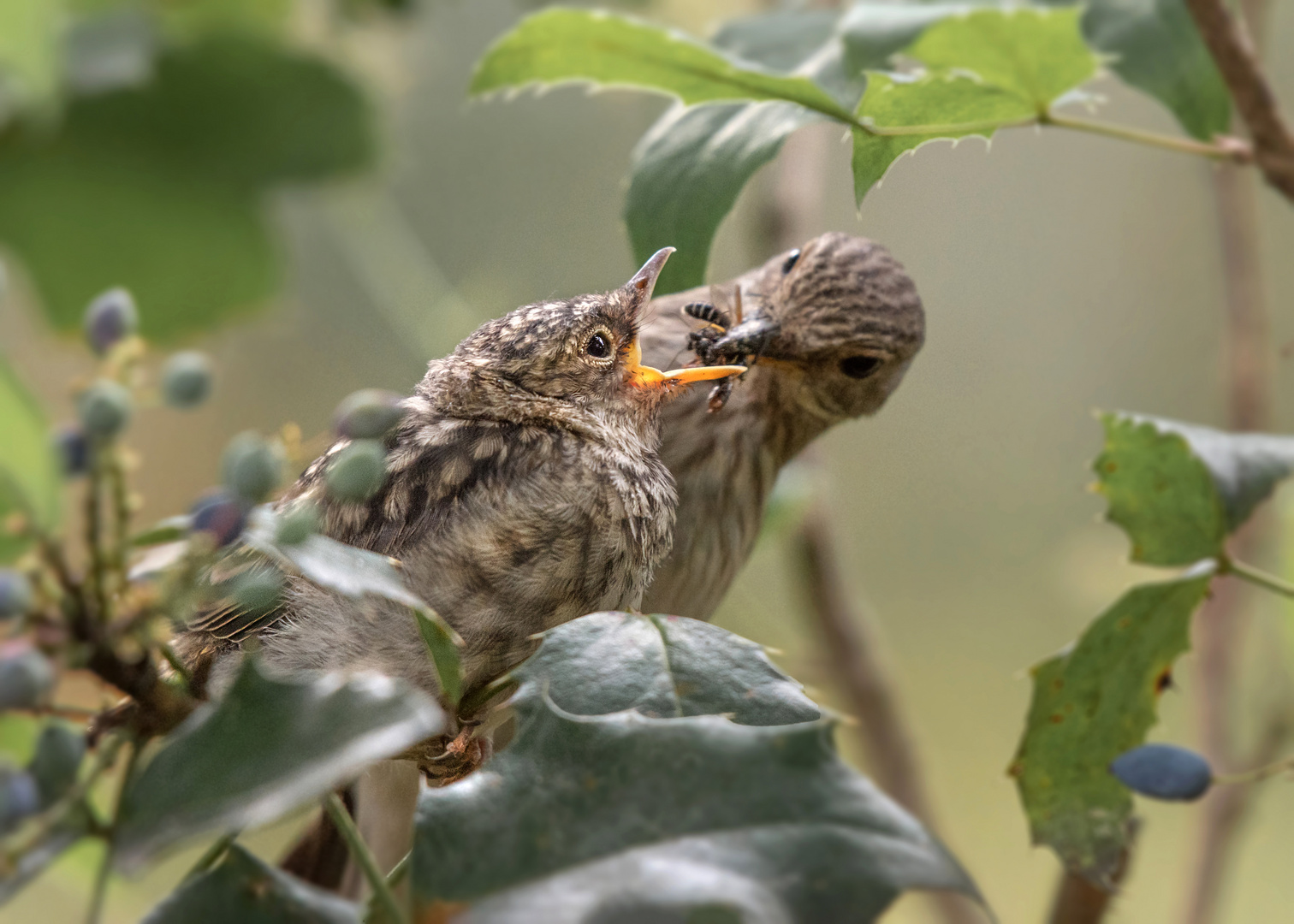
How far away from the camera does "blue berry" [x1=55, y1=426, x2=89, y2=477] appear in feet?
2.02

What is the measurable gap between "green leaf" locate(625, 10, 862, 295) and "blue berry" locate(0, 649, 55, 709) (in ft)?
1.81

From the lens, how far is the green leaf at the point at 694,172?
0.96 m

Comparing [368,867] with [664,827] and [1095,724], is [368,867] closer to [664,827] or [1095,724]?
[664,827]

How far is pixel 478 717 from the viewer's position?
925mm

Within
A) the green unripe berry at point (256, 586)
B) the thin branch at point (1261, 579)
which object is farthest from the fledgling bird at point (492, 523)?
the thin branch at point (1261, 579)

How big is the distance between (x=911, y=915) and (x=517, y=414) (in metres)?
2.71

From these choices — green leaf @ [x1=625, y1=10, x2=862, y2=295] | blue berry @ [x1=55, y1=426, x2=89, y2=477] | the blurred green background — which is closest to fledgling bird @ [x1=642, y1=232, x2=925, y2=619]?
green leaf @ [x1=625, y1=10, x2=862, y2=295]

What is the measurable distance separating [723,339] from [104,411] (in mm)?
753

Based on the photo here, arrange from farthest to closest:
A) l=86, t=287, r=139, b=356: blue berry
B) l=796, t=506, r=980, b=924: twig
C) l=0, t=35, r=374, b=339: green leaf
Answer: l=796, t=506, r=980, b=924: twig, l=0, t=35, r=374, b=339: green leaf, l=86, t=287, r=139, b=356: blue berry

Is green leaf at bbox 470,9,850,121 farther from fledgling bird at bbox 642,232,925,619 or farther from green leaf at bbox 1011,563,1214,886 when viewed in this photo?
green leaf at bbox 1011,563,1214,886

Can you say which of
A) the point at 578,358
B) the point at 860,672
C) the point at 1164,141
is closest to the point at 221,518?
the point at 578,358

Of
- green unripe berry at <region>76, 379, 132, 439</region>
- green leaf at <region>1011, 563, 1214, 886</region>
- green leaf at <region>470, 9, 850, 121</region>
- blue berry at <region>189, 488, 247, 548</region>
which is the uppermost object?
green leaf at <region>470, 9, 850, 121</region>

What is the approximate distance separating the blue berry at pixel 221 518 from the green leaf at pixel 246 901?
21 cm

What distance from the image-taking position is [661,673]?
0.77 meters
